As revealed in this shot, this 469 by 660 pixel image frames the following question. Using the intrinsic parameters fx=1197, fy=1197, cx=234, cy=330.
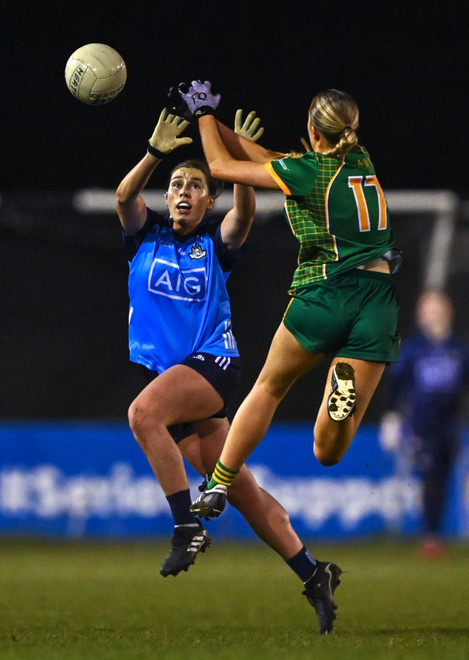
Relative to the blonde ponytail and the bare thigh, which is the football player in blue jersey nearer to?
the bare thigh

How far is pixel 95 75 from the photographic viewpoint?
6340mm

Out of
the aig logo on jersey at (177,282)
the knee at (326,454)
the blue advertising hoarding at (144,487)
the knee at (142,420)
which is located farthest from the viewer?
the blue advertising hoarding at (144,487)

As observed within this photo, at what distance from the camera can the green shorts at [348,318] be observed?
18.7 ft

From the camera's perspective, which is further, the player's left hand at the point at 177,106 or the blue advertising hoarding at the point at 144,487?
the blue advertising hoarding at the point at 144,487

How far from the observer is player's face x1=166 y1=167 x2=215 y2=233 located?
6383mm

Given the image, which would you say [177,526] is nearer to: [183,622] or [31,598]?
[183,622]

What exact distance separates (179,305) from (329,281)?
932 mm

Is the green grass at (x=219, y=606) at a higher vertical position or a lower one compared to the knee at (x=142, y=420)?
lower

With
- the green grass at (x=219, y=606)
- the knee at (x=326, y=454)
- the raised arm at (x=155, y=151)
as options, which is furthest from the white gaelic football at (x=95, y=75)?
the green grass at (x=219, y=606)

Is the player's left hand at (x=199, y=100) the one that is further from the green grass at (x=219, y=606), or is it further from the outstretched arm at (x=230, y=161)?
the green grass at (x=219, y=606)

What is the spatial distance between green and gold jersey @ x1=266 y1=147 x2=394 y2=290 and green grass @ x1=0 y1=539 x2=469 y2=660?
1771 millimetres

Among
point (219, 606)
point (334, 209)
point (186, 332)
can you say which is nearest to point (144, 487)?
point (219, 606)

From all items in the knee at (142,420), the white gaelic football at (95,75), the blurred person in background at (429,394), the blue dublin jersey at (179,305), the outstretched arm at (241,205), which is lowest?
the blurred person in background at (429,394)

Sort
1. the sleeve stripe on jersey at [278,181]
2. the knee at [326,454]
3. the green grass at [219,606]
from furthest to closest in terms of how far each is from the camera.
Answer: the knee at [326,454] → the sleeve stripe on jersey at [278,181] → the green grass at [219,606]
